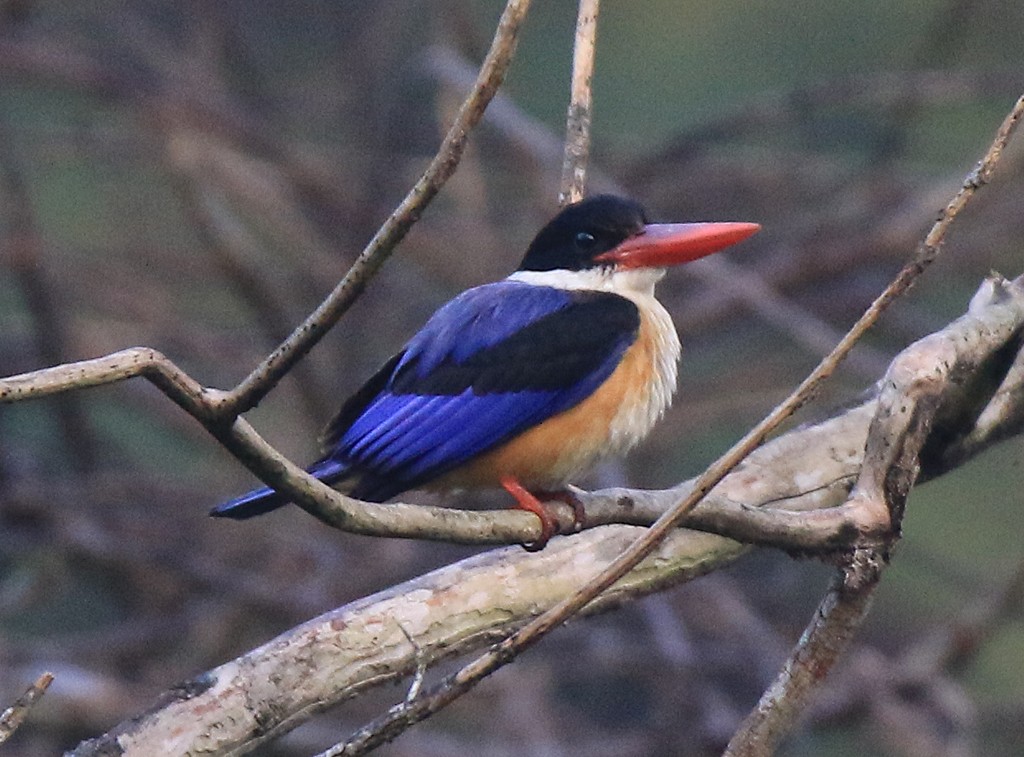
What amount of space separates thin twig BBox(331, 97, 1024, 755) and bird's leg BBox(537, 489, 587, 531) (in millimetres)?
467

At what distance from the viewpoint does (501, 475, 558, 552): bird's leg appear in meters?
2.53

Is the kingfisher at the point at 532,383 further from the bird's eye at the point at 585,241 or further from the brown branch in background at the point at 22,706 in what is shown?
the brown branch in background at the point at 22,706

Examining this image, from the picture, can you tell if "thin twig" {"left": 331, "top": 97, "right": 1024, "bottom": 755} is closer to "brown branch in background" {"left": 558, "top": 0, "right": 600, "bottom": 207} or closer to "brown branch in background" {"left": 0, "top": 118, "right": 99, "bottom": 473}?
"brown branch in background" {"left": 558, "top": 0, "right": 600, "bottom": 207}

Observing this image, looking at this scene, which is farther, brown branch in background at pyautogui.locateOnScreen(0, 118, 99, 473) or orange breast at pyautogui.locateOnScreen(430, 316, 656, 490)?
brown branch in background at pyautogui.locateOnScreen(0, 118, 99, 473)

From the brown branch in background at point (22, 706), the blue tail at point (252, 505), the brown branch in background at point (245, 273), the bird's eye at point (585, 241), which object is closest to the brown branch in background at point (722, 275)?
the brown branch in background at point (245, 273)

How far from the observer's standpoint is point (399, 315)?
19.1 feet

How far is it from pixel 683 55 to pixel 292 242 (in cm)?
269

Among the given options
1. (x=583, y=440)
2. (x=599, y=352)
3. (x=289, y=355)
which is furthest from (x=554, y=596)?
(x=289, y=355)

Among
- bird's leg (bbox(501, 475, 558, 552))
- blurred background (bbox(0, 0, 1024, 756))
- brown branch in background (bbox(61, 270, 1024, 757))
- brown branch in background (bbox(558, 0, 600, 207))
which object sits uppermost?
brown branch in background (bbox(558, 0, 600, 207))

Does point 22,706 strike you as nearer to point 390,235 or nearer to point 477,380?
point 390,235

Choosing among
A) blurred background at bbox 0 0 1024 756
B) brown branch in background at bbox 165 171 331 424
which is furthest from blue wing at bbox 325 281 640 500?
brown branch in background at bbox 165 171 331 424

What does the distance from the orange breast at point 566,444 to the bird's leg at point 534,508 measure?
0.12 ft

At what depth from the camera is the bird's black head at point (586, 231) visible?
127 inches

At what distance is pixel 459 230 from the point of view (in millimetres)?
5672
